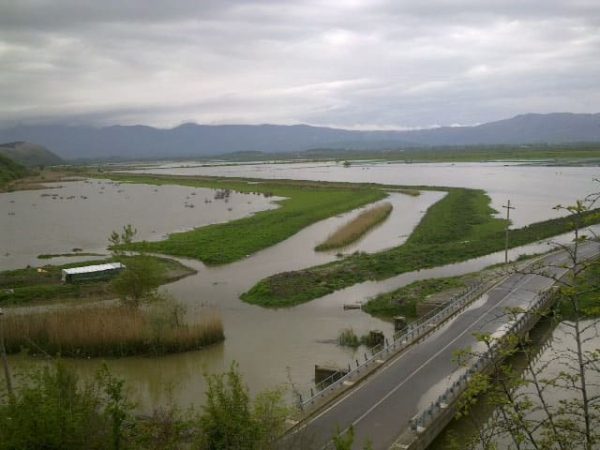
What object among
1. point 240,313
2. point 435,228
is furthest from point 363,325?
point 435,228

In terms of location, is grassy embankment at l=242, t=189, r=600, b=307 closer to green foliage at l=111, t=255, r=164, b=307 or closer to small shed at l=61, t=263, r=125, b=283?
green foliage at l=111, t=255, r=164, b=307

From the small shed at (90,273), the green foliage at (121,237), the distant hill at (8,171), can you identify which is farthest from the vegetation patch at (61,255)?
the distant hill at (8,171)

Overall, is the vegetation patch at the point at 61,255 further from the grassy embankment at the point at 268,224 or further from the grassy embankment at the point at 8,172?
the grassy embankment at the point at 8,172

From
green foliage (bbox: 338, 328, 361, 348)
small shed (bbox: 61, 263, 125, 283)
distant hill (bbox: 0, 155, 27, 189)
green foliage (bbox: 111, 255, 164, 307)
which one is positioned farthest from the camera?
distant hill (bbox: 0, 155, 27, 189)

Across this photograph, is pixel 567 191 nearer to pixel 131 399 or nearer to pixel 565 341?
pixel 565 341

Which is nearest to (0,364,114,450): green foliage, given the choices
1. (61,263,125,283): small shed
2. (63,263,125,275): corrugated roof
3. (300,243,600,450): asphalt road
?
(300,243,600,450): asphalt road

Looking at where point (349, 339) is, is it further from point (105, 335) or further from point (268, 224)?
point (268, 224)

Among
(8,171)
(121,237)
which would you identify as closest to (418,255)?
(121,237)
